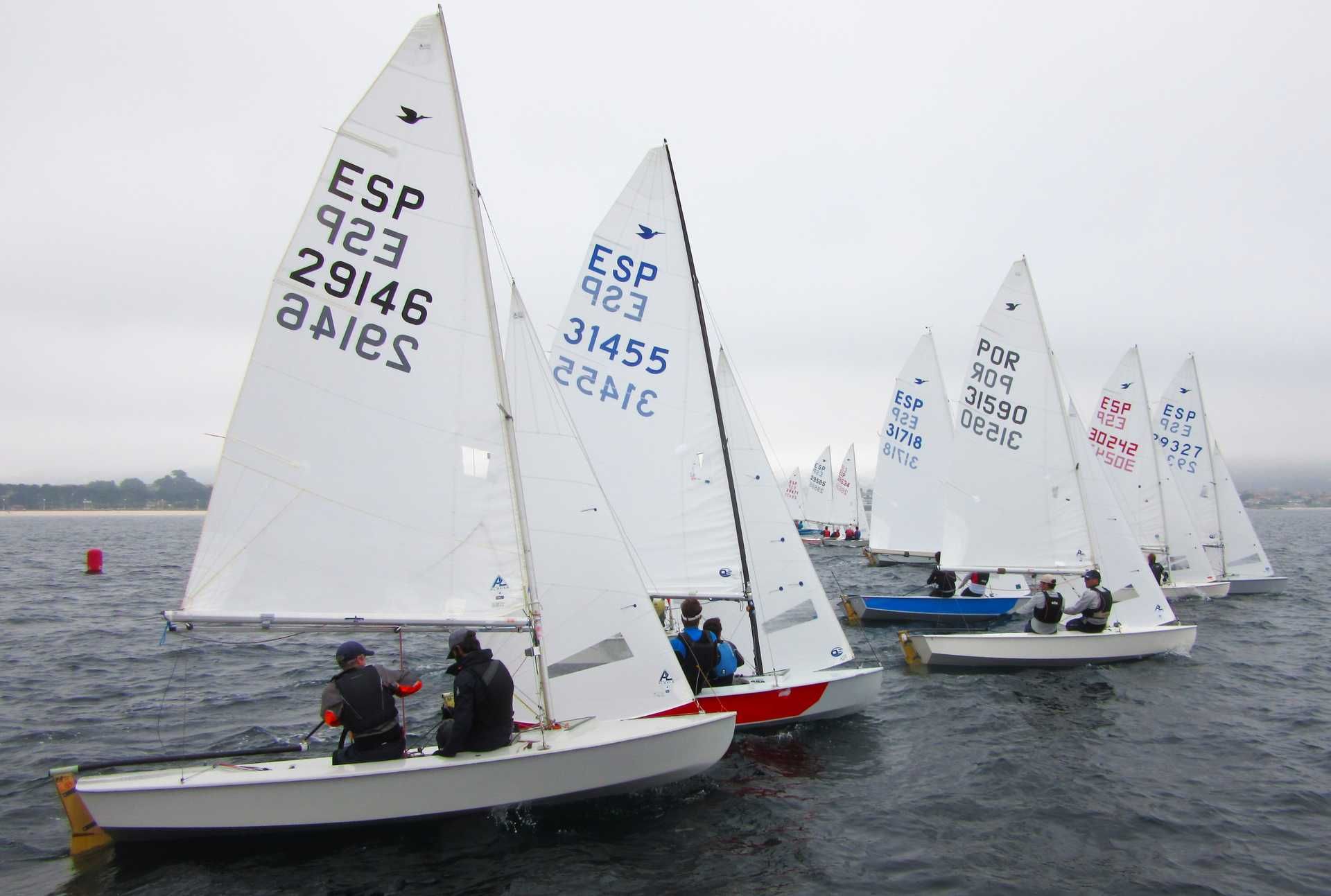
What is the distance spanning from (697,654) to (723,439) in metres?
2.70

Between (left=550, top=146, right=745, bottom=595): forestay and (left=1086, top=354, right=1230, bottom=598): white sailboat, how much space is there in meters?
16.0

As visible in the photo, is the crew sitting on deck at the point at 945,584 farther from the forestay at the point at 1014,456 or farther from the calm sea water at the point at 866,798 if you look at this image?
the calm sea water at the point at 866,798

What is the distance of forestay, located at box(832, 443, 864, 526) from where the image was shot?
47188mm

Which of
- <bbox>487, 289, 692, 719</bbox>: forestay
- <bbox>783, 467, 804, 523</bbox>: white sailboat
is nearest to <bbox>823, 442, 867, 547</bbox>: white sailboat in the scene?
<bbox>783, 467, 804, 523</bbox>: white sailboat

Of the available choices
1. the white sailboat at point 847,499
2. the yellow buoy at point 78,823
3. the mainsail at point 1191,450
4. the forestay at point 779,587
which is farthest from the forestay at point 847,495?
the yellow buoy at point 78,823

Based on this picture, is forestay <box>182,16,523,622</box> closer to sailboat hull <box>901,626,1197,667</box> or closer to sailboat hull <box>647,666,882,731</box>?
sailboat hull <box>647,666,882,731</box>

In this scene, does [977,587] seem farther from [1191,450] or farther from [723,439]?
[1191,450]

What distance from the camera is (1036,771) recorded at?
873 centimetres

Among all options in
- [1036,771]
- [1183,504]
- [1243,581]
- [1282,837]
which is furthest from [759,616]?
[1243,581]

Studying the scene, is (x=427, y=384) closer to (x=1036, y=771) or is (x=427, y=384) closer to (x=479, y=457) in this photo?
(x=479, y=457)

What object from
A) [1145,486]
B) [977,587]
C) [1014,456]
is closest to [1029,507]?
[1014,456]

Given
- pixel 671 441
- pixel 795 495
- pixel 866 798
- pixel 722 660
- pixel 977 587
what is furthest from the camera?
pixel 795 495

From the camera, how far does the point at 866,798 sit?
7.97m

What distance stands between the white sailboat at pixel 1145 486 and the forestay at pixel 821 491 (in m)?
25.2
